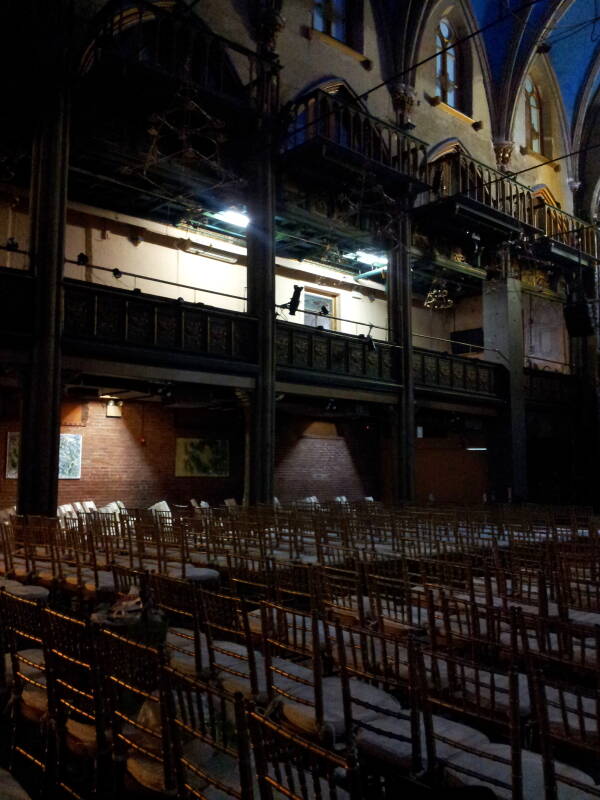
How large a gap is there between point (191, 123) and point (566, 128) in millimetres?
16362

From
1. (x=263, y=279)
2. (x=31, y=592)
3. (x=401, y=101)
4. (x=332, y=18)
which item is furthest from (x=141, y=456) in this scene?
(x=332, y=18)

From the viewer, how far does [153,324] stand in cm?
1349

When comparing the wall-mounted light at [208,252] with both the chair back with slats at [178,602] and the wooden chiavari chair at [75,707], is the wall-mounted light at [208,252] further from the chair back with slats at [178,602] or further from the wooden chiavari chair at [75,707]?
the wooden chiavari chair at [75,707]

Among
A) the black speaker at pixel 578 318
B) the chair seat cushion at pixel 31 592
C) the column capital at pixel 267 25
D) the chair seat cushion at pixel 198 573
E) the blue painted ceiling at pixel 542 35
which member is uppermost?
the blue painted ceiling at pixel 542 35

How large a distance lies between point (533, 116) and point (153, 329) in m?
19.0

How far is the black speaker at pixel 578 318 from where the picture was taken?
19672 millimetres

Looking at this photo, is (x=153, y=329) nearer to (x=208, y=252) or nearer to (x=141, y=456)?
(x=141, y=456)

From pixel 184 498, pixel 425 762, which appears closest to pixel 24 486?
pixel 184 498

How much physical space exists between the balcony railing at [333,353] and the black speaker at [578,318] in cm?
569

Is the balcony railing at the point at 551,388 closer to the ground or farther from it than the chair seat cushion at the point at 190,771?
farther from it

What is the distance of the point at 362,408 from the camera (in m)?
18.2

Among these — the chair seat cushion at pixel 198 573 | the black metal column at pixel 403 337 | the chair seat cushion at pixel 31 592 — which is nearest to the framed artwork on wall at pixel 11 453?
the chair seat cushion at pixel 198 573

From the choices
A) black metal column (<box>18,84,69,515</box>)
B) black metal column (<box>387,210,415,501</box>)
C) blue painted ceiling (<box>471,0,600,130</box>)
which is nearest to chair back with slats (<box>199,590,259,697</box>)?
black metal column (<box>18,84,69,515</box>)

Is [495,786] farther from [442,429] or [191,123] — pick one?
[442,429]
